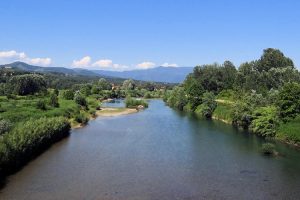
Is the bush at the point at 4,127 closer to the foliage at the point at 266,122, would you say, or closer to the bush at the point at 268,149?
the bush at the point at 268,149

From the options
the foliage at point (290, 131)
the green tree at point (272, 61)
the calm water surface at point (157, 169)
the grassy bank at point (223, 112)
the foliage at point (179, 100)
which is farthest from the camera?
the green tree at point (272, 61)

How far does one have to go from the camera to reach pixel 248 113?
3145 inches

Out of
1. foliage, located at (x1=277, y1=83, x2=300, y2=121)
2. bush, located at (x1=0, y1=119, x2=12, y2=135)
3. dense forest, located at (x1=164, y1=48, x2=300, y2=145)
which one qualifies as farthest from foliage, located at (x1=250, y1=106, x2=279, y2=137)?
bush, located at (x1=0, y1=119, x2=12, y2=135)

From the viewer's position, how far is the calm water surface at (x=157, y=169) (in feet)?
125

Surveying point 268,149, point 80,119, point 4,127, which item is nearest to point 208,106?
point 80,119

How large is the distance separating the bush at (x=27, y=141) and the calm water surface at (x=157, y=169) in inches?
48.5

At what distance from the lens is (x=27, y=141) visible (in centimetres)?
4803

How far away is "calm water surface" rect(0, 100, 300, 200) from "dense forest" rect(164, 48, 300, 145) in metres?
4.84

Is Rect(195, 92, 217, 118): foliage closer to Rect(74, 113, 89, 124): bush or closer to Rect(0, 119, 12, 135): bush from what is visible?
Rect(74, 113, 89, 124): bush

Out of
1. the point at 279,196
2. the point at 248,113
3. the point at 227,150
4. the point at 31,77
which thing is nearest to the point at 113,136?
the point at 227,150

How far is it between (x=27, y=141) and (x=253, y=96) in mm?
51926

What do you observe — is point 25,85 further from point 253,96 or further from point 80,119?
point 253,96

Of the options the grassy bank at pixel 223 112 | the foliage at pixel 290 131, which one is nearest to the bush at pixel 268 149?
the foliage at pixel 290 131

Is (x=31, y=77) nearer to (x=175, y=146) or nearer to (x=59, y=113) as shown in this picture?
(x=59, y=113)
